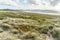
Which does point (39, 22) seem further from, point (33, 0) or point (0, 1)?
point (0, 1)

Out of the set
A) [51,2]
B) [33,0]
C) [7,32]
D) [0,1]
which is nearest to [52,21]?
[51,2]

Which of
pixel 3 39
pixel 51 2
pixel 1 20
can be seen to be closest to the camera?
pixel 3 39

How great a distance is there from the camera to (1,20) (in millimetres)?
1664

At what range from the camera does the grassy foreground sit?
1.60m

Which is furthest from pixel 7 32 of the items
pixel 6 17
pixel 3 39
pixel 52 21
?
pixel 52 21

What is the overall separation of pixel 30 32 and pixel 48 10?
447 mm

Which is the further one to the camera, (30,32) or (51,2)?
(51,2)

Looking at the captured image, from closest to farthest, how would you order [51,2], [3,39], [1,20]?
[3,39] < [1,20] < [51,2]

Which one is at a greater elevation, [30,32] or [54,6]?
[54,6]

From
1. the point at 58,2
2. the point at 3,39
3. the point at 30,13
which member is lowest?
the point at 3,39

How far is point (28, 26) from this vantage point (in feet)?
5.42

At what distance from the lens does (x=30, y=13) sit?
5.72ft

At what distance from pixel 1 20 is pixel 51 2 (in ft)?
2.62

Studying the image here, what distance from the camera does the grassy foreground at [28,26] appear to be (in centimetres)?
160
